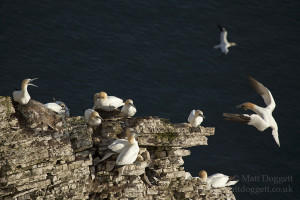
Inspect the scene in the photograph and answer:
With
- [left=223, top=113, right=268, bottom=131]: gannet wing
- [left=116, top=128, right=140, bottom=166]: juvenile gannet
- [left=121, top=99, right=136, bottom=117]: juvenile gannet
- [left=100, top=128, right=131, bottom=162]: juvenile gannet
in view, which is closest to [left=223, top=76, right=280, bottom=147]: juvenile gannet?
[left=223, top=113, right=268, bottom=131]: gannet wing

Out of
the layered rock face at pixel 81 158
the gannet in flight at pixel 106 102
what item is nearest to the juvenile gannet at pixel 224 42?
the layered rock face at pixel 81 158

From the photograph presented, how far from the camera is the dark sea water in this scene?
112 ft

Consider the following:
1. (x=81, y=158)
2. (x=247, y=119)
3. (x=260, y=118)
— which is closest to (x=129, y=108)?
(x=81, y=158)

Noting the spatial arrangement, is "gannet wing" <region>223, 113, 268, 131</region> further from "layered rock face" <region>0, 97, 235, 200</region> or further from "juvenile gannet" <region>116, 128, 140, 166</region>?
"juvenile gannet" <region>116, 128, 140, 166</region>

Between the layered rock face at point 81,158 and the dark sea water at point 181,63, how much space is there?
11452mm

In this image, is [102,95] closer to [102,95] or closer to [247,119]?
[102,95]

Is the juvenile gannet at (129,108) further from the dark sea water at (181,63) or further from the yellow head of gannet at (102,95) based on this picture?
the dark sea water at (181,63)

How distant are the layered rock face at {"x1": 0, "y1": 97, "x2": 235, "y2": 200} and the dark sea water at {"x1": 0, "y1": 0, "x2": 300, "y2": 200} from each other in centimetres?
1145

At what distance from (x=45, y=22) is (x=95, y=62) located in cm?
522

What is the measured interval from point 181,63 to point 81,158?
22.1m

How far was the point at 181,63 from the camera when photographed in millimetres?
40031

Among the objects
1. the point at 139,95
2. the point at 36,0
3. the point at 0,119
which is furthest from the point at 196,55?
the point at 0,119

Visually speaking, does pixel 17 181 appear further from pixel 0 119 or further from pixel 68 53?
pixel 68 53

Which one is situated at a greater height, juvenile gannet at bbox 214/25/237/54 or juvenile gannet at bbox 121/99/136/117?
juvenile gannet at bbox 214/25/237/54
